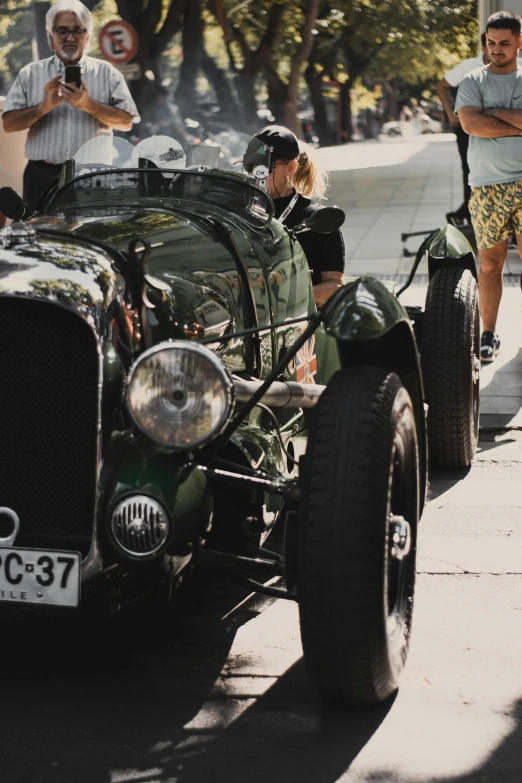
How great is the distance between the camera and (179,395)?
323 centimetres

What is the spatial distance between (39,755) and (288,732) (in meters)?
0.65

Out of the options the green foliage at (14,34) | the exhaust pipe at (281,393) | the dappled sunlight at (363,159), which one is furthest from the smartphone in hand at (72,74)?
the dappled sunlight at (363,159)

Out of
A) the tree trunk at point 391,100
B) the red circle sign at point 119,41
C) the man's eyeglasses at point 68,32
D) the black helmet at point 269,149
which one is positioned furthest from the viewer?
the tree trunk at point 391,100

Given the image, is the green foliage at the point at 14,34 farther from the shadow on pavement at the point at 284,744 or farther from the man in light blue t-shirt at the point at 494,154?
the shadow on pavement at the point at 284,744

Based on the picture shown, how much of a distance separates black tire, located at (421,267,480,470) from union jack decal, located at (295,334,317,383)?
0.71 meters

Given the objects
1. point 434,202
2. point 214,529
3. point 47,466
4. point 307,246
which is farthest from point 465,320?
point 434,202

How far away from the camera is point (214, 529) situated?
148 inches

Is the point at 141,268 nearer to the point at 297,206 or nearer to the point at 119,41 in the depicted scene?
the point at 297,206

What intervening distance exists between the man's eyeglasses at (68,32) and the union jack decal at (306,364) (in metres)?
2.59

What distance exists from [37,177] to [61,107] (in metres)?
0.42

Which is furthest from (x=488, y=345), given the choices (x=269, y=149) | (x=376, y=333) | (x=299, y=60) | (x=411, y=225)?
(x=299, y=60)

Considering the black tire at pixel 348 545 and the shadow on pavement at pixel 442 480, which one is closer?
the black tire at pixel 348 545

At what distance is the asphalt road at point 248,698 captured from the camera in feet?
10.1

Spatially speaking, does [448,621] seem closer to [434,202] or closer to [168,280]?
[168,280]
